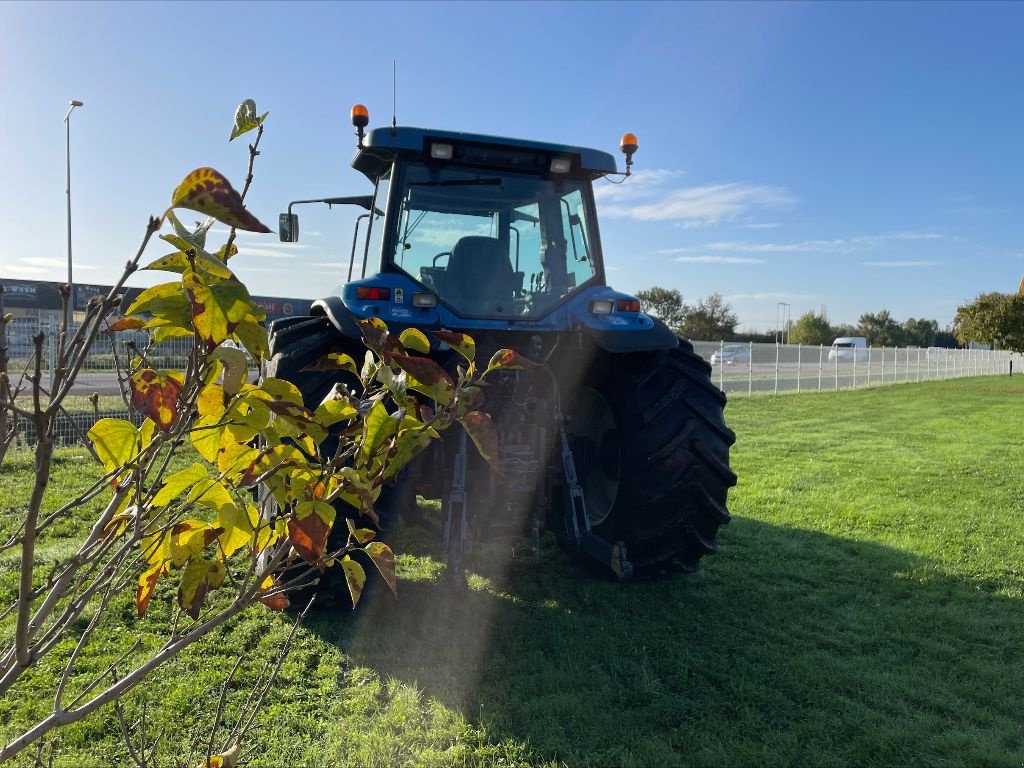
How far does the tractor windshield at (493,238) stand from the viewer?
4.00 m

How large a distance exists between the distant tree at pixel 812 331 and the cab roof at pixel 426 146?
67.4 meters

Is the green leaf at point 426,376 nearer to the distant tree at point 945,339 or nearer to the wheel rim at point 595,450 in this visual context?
the wheel rim at point 595,450

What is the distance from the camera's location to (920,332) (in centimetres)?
7381

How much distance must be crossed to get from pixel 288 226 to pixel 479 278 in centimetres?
167

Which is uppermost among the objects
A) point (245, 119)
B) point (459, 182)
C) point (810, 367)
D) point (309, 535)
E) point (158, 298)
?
point (459, 182)

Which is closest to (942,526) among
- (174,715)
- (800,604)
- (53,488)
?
(800,604)

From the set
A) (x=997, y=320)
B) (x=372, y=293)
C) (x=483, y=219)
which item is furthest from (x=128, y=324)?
(x=997, y=320)

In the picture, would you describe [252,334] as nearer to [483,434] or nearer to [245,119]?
[245,119]

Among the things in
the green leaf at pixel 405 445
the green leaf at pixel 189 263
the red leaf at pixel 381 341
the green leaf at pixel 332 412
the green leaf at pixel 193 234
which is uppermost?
the green leaf at pixel 193 234

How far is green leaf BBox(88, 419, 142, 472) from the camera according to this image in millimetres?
990

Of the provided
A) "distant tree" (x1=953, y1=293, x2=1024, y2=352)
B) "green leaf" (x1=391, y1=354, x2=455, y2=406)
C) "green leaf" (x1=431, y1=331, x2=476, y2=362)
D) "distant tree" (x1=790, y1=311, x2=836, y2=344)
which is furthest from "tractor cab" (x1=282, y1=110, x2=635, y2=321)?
"distant tree" (x1=790, y1=311, x2=836, y2=344)

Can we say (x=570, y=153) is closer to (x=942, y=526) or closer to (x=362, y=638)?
(x=362, y=638)

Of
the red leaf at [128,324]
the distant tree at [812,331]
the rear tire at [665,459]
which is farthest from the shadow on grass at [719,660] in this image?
the distant tree at [812,331]

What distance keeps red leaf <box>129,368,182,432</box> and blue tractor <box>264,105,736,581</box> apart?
231cm
